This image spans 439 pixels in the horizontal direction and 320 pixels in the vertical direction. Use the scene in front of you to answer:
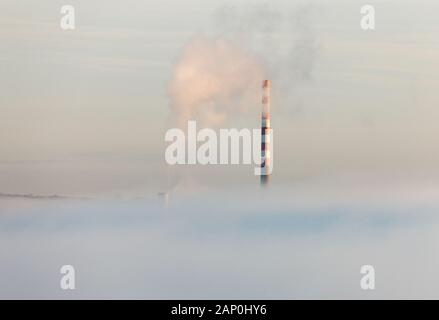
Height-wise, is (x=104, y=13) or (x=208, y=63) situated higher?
(x=104, y=13)

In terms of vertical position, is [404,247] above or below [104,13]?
below
